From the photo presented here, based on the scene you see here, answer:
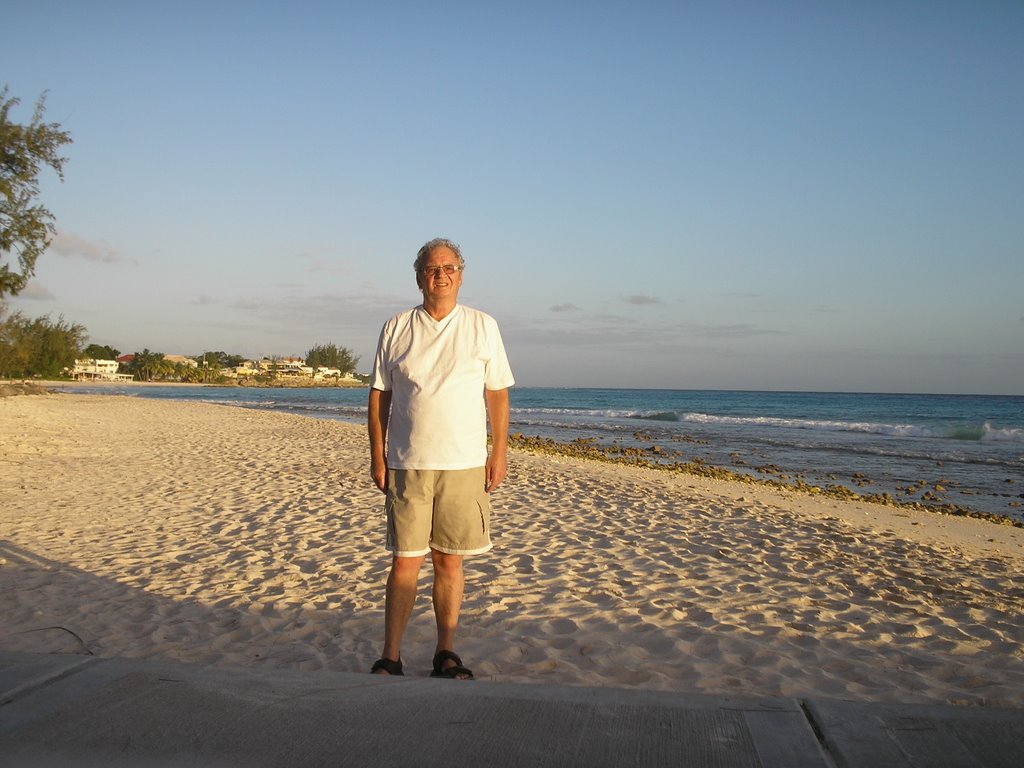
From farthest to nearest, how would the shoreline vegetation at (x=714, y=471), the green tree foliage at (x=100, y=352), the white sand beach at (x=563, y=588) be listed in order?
1. the green tree foliage at (x=100, y=352)
2. the shoreline vegetation at (x=714, y=471)
3. the white sand beach at (x=563, y=588)

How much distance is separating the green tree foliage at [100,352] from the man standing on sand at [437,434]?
15289 cm

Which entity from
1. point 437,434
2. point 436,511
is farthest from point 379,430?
point 436,511

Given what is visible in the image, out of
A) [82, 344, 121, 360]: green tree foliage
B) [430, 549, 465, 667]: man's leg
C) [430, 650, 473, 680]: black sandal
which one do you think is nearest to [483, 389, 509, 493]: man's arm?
[430, 549, 465, 667]: man's leg

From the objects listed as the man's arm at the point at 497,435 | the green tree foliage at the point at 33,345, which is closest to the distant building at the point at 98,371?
the green tree foliage at the point at 33,345

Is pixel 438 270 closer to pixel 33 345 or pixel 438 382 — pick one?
pixel 438 382

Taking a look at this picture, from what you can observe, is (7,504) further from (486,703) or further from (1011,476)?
(1011,476)

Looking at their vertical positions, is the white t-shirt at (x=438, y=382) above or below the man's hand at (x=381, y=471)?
above

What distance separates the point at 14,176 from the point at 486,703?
18.8m

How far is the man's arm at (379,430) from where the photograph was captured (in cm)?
337

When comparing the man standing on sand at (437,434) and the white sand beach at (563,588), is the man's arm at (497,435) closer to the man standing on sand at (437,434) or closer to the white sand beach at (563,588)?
the man standing on sand at (437,434)

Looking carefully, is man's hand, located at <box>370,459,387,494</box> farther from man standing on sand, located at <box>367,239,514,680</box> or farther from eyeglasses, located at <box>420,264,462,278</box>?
eyeglasses, located at <box>420,264,462,278</box>

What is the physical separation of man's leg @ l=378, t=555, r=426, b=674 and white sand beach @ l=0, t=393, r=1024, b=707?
43 centimetres

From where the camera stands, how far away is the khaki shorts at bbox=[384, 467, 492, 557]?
10.7ft

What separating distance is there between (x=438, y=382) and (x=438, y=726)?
143 centimetres
